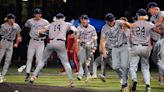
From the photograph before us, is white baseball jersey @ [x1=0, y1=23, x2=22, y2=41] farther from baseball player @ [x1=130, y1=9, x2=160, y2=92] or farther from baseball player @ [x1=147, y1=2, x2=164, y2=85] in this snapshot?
baseball player @ [x1=130, y1=9, x2=160, y2=92]

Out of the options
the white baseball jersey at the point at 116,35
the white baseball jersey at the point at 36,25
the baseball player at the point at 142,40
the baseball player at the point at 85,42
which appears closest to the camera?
the baseball player at the point at 142,40

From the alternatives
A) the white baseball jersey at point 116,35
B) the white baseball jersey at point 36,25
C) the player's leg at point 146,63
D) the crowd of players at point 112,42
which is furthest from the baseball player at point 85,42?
the player's leg at point 146,63

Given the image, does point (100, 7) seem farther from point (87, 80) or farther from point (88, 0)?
point (87, 80)

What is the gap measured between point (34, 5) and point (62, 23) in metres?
18.8

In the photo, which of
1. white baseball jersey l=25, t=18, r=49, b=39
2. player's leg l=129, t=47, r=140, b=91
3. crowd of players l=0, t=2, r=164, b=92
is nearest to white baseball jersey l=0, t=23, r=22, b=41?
crowd of players l=0, t=2, r=164, b=92

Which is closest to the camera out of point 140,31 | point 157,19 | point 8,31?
point 140,31

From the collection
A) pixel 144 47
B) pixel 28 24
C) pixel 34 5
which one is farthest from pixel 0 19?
pixel 144 47

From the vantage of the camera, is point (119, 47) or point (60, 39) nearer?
point (119, 47)

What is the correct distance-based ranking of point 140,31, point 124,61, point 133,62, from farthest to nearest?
point 133,62
point 124,61
point 140,31

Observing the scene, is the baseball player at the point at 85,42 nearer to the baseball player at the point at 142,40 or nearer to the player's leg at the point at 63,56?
the player's leg at the point at 63,56

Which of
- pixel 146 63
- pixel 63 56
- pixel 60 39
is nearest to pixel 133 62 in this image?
pixel 146 63

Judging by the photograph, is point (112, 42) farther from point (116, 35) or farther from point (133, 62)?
point (133, 62)

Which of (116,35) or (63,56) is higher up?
(116,35)

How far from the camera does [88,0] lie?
3369 centimetres
